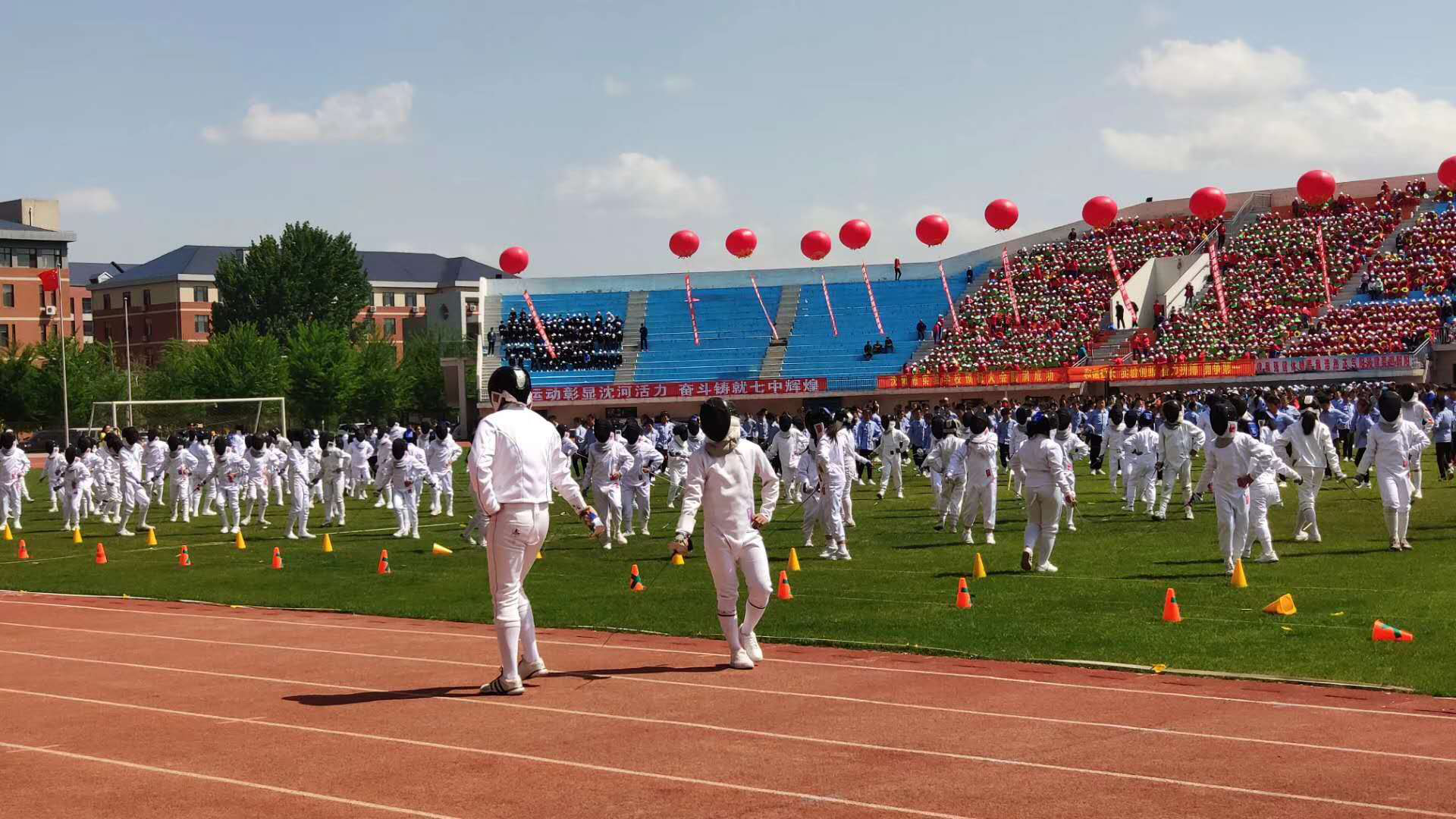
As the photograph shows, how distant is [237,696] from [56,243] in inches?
4060

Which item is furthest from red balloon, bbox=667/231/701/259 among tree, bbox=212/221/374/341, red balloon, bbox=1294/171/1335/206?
tree, bbox=212/221/374/341

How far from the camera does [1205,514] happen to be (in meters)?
25.7

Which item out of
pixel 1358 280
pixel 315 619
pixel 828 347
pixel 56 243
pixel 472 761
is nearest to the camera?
pixel 472 761

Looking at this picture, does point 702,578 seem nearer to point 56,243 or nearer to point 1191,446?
A: point 1191,446

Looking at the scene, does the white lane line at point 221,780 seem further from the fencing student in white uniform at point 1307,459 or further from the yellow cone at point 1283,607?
the fencing student in white uniform at point 1307,459

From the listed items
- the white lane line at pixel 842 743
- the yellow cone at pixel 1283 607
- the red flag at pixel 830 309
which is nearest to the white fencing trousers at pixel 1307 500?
the yellow cone at pixel 1283 607

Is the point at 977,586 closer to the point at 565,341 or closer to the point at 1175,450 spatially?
the point at 1175,450

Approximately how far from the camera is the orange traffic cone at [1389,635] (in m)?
12.6

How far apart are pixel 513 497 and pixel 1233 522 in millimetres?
10122

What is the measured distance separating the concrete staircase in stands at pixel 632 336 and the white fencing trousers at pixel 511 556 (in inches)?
2410

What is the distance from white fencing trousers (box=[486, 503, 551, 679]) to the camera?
33.8 feet

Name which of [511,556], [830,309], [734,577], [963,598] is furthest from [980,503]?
[830,309]

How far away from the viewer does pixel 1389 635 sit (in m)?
12.6

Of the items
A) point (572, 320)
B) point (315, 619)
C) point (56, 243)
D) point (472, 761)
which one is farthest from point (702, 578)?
point (56, 243)
